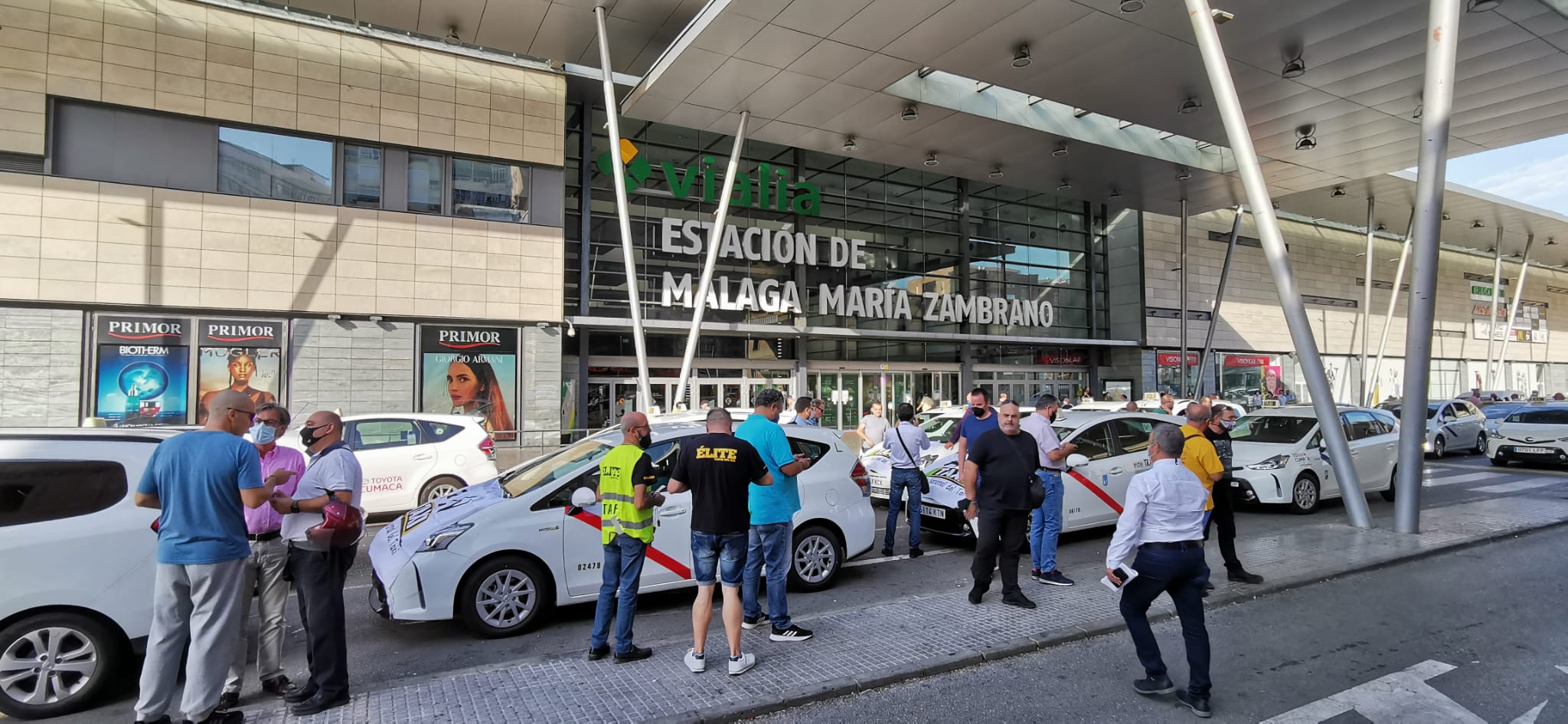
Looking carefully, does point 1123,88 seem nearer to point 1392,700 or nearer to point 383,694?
point 1392,700

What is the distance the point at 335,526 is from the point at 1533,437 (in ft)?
70.7

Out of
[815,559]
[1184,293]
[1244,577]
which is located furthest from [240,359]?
[1184,293]

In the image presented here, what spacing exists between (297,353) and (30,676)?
1366cm

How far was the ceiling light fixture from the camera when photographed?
13914 millimetres

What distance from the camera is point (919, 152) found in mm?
20406

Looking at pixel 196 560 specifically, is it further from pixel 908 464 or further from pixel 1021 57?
pixel 1021 57

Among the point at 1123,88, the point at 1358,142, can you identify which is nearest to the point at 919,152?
the point at 1123,88

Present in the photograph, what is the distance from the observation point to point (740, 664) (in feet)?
14.6

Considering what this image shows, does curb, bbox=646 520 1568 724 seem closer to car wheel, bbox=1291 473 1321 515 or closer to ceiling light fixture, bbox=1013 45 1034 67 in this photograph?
car wheel, bbox=1291 473 1321 515

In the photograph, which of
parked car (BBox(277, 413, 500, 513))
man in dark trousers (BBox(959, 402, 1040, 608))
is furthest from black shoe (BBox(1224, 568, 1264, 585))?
parked car (BBox(277, 413, 500, 513))

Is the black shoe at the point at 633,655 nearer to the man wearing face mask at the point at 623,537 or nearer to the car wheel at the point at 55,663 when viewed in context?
the man wearing face mask at the point at 623,537

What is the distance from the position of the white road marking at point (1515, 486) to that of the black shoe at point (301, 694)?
662 inches

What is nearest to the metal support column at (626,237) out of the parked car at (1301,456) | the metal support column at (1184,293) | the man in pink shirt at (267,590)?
the parked car at (1301,456)

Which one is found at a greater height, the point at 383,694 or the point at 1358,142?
the point at 1358,142
